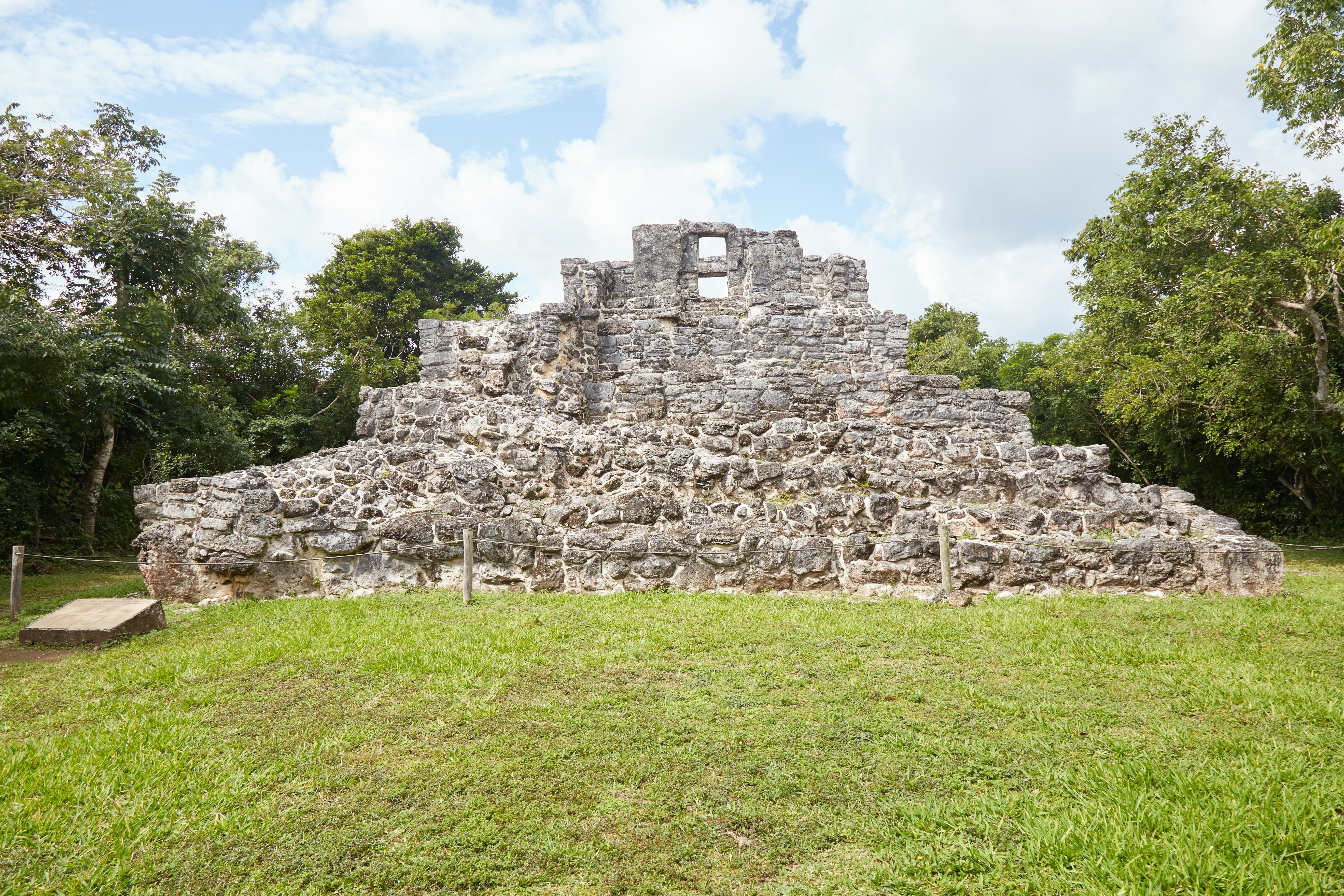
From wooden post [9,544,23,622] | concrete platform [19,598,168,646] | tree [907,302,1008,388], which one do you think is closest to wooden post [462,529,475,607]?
concrete platform [19,598,168,646]

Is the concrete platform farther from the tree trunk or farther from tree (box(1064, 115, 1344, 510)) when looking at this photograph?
tree (box(1064, 115, 1344, 510))

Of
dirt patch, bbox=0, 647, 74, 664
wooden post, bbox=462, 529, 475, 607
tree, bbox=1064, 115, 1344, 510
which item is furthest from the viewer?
tree, bbox=1064, 115, 1344, 510

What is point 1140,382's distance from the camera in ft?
40.8

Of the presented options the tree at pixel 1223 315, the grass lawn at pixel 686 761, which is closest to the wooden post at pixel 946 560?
the grass lawn at pixel 686 761

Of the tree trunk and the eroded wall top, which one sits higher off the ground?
the eroded wall top

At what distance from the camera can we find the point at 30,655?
17.6 ft

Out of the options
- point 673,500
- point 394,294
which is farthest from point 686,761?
point 394,294

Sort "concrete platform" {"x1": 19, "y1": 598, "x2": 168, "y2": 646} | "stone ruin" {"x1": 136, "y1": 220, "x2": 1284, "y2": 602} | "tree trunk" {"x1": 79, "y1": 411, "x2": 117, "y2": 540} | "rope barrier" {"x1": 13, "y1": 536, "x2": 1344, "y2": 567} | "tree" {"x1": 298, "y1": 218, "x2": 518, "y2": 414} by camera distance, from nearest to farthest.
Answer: "concrete platform" {"x1": 19, "y1": 598, "x2": 168, "y2": 646} < "rope barrier" {"x1": 13, "y1": 536, "x2": 1344, "y2": 567} < "stone ruin" {"x1": 136, "y1": 220, "x2": 1284, "y2": 602} < "tree trunk" {"x1": 79, "y1": 411, "x2": 117, "y2": 540} < "tree" {"x1": 298, "y1": 218, "x2": 518, "y2": 414}

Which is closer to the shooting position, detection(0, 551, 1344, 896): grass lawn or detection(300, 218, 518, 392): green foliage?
detection(0, 551, 1344, 896): grass lawn

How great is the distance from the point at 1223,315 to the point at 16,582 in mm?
16314

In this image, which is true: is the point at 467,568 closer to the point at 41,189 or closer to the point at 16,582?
the point at 16,582

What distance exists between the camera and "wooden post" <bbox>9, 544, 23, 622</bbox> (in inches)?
268

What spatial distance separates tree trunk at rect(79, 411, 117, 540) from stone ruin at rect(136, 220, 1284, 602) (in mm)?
7134

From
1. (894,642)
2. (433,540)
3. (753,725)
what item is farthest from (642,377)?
(753,725)
